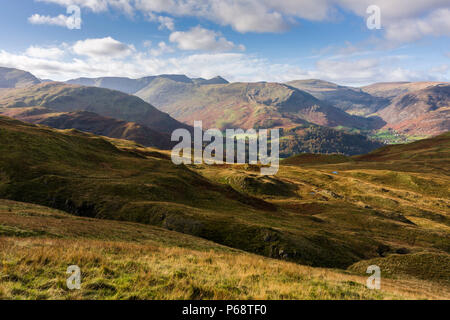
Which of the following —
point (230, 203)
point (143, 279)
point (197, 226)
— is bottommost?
point (230, 203)

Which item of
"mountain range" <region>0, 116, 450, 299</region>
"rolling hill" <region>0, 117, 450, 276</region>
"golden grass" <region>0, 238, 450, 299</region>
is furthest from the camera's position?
"rolling hill" <region>0, 117, 450, 276</region>

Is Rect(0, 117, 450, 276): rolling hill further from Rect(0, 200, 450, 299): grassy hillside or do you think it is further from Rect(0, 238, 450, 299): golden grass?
Rect(0, 238, 450, 299): golden grass

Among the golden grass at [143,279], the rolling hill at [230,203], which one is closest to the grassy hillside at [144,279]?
the golden grass at [143,279]

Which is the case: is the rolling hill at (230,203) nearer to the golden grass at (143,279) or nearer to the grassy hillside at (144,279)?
the grassy hillside at (144,279)

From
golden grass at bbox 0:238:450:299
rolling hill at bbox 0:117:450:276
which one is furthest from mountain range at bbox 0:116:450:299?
rolling hill at bbox 0:117:450:276

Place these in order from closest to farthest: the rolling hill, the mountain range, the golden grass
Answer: the golden grass → the mountain range → the rolling hill

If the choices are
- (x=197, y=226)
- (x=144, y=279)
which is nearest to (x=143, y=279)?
(x=144, y=279)

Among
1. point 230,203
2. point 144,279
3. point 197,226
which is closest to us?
point 144,279

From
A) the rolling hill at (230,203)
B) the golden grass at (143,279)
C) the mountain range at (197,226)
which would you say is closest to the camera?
the golden grass at (143,279)

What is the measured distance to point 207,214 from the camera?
46.6 meters

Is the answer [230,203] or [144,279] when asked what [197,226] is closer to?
[230,203]
